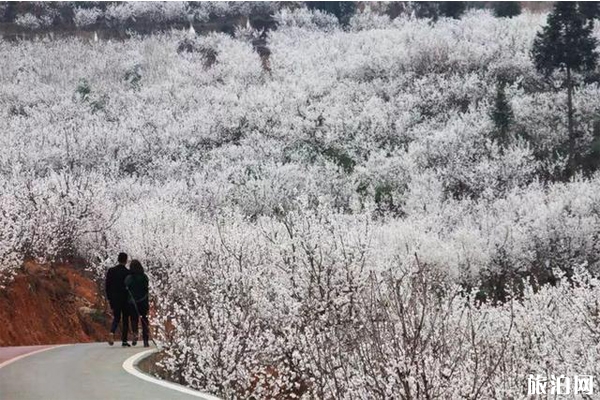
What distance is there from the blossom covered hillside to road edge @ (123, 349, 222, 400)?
0.66m

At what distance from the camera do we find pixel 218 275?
21.2m

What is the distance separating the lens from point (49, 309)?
2948 centimetres

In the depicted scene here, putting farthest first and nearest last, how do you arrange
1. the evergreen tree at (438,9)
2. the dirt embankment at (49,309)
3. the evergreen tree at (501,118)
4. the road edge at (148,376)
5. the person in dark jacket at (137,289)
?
the evergreen tree at (438,9)
the evergreen tree at (501,118)
the dirt embankment at (49,309)
the person in dark jacket at (137,289)
the road edge at (148,376)

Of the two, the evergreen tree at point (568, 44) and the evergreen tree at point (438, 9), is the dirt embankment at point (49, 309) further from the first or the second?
the evergreen tree at point (438, 9)

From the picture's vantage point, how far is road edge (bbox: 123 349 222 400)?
11384 mm

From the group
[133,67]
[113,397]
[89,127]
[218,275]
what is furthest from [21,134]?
[113,397]

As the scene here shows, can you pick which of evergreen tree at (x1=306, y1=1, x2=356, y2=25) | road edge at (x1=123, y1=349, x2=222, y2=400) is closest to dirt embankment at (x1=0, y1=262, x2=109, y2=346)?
road edge at (x1=123, y1=349, x2=222, y2=400)

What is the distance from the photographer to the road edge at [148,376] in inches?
448

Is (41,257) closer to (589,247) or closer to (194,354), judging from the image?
(194,354)

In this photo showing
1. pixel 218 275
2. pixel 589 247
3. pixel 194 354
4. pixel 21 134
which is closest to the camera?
pixel 194 354

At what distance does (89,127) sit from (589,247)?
192 feet

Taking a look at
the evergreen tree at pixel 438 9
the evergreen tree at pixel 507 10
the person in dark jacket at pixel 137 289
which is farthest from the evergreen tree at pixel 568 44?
the person in dark jacket at pixel 137 289

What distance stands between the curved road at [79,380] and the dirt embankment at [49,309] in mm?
10255

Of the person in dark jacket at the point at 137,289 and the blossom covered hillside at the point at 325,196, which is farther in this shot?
the person in dark jacket at the point at 137,289
